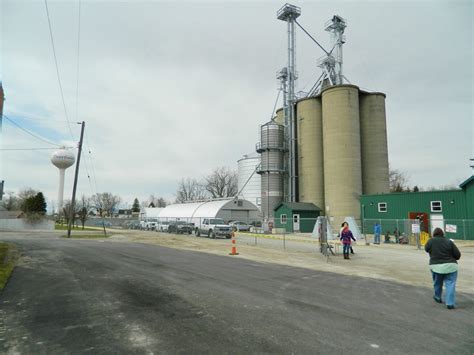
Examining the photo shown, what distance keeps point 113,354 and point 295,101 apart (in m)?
46.6

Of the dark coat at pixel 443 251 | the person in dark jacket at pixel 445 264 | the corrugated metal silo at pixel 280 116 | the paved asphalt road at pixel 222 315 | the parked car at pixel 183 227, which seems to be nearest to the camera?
the paved asphalt road at pixel 222 315

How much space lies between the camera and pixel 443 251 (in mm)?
7703

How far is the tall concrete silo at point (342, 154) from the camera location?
1526 inches

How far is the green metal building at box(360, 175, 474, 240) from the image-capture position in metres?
27.9

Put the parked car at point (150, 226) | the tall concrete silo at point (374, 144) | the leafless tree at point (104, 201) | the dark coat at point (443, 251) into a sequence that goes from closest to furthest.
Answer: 1. the dark coat at point (443, 251)
2. the tall concrete silo at point (374, 144)
3. the parked car at point (150, 226)
4. the leafless tree at point (104, 201)

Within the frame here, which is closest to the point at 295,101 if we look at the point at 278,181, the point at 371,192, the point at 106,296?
the point at 278,181

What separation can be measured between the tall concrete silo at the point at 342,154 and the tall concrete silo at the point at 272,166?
292 inches

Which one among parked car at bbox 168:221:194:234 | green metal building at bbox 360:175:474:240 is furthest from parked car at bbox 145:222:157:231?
green metal building at bbox 360:175:474:240

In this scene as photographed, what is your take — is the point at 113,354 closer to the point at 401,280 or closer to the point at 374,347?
the point at 374,347

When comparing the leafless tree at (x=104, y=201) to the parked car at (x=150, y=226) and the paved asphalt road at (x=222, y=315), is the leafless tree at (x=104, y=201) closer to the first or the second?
the parked car at (x=150, y=226)

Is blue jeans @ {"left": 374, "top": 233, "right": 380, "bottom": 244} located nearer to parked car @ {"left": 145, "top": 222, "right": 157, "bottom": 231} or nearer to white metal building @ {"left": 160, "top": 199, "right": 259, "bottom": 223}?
white metal building @ {"left": 160, "top": 199, "right": 259, "bottom": 223}

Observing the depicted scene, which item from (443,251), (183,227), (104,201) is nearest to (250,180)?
(183,227)

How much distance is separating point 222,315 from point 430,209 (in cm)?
2979

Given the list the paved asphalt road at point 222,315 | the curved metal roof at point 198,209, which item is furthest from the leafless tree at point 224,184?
the paved asphalt road at point 222,315
